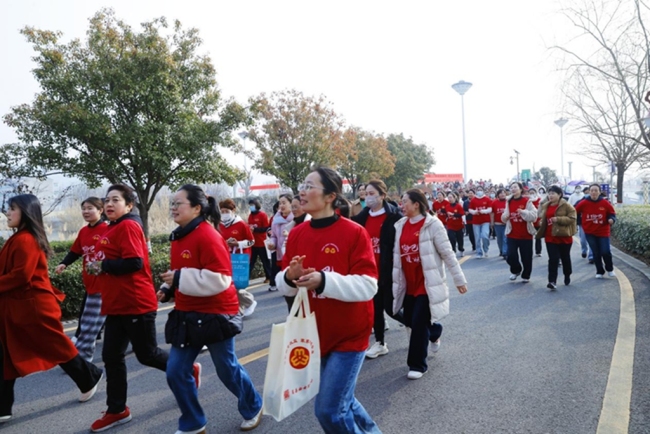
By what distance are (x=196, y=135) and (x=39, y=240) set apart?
A: 932 centimetres

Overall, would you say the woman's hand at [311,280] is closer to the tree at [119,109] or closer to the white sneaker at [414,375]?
the white sneaker at [414,375]

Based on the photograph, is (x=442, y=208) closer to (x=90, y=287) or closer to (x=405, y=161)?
(x=90, y=287)

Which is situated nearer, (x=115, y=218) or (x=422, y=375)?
(x=115, y=218)

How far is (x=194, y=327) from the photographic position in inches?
139

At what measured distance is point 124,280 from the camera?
4145 mm

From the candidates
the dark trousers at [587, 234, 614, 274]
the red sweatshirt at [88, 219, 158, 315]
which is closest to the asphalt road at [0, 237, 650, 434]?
the red sweatshirt at [88, 219, 158, 315]

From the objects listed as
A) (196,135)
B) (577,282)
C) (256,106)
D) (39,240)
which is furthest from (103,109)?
(577,282)

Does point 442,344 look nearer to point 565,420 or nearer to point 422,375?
point 422,375

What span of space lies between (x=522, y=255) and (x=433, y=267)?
5513mm

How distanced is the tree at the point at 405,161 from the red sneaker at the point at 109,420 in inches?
1761

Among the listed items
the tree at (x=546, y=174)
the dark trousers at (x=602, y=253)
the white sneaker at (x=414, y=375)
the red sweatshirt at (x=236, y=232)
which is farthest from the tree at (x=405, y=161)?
the white sneaker at (x=414, y=375)

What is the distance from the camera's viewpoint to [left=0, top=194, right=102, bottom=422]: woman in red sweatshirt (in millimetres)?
4035

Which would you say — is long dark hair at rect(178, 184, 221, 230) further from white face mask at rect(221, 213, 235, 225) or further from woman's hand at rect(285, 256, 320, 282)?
white face mask at rect(221, 213, 235, 225)

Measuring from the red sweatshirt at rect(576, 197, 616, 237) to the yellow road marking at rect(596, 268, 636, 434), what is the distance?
3.25 metres
